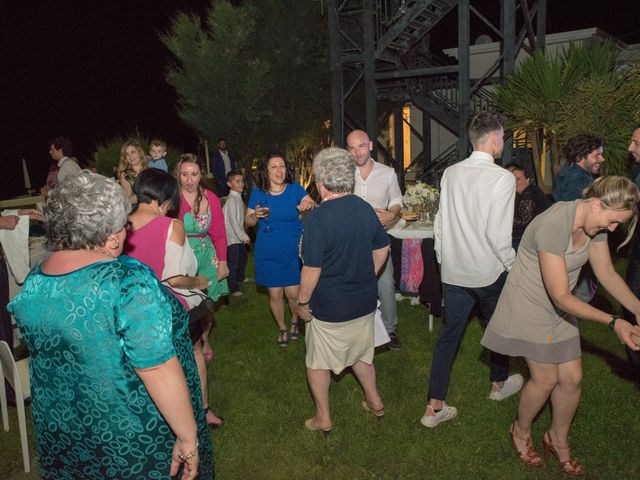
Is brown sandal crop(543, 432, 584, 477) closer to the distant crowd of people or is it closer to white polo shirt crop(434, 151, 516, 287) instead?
the distant crowd of people

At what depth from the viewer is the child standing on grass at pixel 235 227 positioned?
242 inches

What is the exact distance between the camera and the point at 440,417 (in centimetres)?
349

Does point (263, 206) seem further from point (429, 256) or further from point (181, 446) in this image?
point (181, 446)

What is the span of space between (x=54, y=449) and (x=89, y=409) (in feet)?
0.87

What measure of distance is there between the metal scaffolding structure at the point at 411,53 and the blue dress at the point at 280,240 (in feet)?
18.2

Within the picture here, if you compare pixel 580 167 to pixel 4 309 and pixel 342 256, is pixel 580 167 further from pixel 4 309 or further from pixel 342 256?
pixel 4 309

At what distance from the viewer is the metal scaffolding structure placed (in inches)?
360

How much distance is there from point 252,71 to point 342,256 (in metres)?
10.4

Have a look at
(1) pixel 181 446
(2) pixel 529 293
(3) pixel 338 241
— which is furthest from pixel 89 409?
(2) pixel 529 293

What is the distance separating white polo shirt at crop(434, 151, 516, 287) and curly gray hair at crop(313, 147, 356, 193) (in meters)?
0.72

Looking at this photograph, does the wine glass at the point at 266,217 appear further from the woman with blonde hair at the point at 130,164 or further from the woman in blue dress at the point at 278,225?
the woman with blonde hair at the point at 130,164

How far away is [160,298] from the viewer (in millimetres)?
1681

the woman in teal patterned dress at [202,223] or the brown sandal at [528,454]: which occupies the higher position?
the woman in teal patterned dress at [202,223]

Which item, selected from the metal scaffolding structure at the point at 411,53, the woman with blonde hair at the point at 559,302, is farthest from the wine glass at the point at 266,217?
the metal scaffolding structure at the point at 411,53
